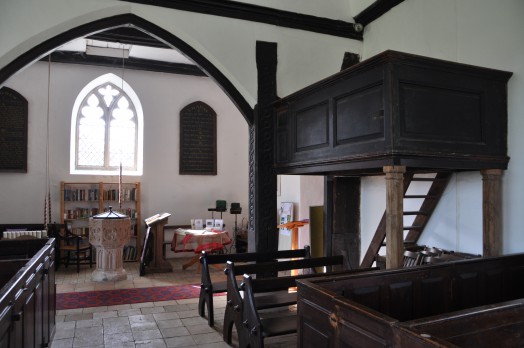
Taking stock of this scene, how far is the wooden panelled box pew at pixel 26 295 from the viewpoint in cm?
217

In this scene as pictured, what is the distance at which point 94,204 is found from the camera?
874 cm

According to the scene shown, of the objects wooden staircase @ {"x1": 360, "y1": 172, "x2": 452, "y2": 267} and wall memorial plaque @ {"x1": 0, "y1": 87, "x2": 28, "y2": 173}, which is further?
wall memorial plaque @ {"x1": 0, "y1": 87, "x2": 28, "y2": 173}

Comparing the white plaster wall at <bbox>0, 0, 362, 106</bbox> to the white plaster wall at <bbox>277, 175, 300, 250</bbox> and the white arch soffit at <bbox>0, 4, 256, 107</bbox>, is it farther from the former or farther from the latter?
the white plaster wall at <bbox>277, 175, 300, 250</bbox>

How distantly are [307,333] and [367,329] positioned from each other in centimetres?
64

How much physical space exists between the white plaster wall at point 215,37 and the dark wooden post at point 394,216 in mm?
2517

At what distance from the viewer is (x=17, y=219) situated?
8.12 metres

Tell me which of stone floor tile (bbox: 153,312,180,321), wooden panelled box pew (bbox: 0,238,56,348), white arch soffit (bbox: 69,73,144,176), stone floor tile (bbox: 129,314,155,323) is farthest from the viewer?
white arch soffit (bbox: 69,73,144,176)

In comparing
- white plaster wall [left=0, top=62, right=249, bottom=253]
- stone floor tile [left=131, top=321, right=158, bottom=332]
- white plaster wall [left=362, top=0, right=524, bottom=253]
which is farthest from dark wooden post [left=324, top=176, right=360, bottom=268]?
white plaster wall [left=0, top=62, right=249, bottom=253]

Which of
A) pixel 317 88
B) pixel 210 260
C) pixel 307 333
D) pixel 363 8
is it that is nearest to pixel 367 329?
pixel 307 333

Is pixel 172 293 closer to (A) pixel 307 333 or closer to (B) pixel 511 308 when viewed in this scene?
(A) pixel 307 333

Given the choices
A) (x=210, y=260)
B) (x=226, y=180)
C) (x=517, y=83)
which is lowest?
(x=210, y=260)

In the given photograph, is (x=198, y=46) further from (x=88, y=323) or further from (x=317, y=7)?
(x=88, y=323)

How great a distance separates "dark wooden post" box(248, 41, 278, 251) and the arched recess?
199 millimetres

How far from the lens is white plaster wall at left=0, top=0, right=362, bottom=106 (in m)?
4.29
